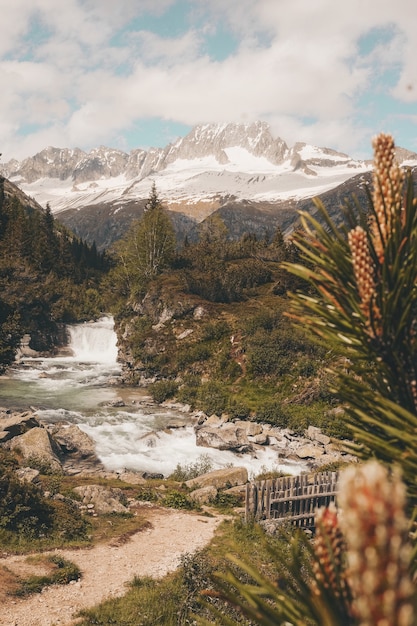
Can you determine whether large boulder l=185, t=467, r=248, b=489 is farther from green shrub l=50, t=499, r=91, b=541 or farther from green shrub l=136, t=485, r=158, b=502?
green shrub l=50, t=499, r=91, b=541

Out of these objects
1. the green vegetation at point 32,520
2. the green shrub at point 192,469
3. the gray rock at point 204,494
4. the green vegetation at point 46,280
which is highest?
the green vegetation at point 46,280

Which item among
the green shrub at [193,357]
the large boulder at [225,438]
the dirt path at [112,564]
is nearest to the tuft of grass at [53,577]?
the dirt path at [112,564]

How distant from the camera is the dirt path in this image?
951 cm

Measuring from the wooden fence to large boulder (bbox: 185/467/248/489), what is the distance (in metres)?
4.67

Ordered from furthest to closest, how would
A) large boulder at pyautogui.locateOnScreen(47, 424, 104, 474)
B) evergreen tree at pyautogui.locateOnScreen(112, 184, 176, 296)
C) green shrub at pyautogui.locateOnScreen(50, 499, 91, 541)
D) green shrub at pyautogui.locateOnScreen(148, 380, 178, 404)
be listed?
evergreen tree at pyautogui.locateOnScreen(112, 184, 176, 296) → green shrub at pyautogui.locateOnScreen(148, 380, 178, 404) → large boulder at pyautogui.locateOnScreen(47, 424, 104, 474) → green shrub at pyautogui.locateOnScreen(50, 499, 91, 541)

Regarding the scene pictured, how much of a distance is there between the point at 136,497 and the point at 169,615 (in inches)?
352

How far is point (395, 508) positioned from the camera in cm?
75

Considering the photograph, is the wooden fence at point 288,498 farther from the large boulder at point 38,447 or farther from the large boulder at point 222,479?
the large boulder at point 38,447

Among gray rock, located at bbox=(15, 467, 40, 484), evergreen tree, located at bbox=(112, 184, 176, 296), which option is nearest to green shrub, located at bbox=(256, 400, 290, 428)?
gray rock, located at bbox=(15, 467, 40, 484)

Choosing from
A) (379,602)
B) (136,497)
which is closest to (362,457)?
(379,602)

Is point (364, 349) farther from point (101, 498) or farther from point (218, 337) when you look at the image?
point (218, 337)

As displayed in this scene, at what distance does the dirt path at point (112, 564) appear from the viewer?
9.51 m

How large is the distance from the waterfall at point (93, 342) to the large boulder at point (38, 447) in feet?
96.0

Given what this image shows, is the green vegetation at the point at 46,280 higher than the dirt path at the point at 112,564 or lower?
higher
